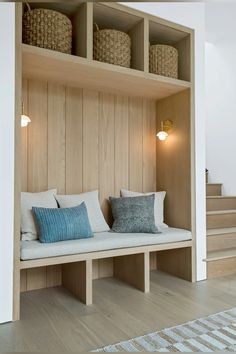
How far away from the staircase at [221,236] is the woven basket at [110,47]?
6.45ft

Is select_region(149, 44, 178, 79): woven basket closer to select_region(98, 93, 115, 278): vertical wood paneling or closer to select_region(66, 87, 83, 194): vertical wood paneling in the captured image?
select_region(98, 93, 115, 278): vertical wood paneling

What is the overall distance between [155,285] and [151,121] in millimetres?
1770

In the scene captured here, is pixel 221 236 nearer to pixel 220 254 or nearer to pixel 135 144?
pixel 220 254

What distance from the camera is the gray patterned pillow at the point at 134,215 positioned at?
9.12ft

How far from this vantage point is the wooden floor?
185cm

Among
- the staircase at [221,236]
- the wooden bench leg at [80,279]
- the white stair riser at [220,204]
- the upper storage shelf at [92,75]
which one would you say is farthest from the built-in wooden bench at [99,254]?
the upper storage shelf at [92,75]

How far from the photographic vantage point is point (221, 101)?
14.4 ft

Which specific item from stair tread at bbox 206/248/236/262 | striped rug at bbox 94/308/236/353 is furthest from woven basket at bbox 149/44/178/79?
striped rug at bbox 94/308/236/353

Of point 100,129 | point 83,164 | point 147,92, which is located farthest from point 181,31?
point 83,164

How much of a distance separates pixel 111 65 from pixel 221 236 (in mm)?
2112

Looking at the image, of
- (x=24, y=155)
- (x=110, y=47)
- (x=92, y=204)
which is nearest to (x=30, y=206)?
(x=24, y=155)

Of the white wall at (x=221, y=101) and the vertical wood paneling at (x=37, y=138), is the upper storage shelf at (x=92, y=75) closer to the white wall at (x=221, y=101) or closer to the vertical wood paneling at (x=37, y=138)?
the vertical wood paneling at (x=37, y=138)

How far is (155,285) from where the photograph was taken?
2.86 metres

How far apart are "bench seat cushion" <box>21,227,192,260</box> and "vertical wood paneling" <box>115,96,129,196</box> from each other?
2.24ft
